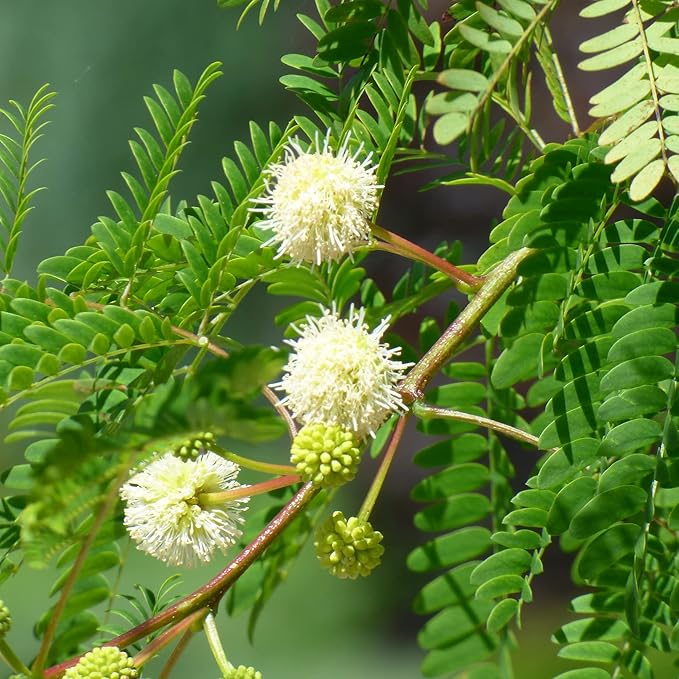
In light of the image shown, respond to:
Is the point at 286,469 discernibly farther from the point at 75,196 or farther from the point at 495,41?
the point at 75,196

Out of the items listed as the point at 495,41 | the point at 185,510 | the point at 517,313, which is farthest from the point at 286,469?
the point at 495,41

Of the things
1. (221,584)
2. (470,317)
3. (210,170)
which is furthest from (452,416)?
(210,170)

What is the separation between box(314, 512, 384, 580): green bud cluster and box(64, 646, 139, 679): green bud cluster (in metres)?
0.14

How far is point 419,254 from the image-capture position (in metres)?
0.62

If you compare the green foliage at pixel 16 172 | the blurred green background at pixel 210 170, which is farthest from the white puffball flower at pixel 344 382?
the blurred green background at pixel 210 170

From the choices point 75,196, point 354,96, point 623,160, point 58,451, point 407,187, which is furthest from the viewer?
point 75,196

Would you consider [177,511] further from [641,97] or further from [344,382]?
[641,97]

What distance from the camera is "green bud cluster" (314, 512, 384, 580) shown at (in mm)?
598

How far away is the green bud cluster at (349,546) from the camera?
1.96 feet

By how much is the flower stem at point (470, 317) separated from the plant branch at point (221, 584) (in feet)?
0.37

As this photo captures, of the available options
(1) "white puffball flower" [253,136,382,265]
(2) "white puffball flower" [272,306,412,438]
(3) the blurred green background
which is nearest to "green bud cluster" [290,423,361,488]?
(2) "white puffball flower" [272,306,412,438]

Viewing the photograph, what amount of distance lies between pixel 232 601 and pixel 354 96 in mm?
412

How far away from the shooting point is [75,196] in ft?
7.51

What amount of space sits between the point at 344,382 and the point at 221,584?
0.15 metres
